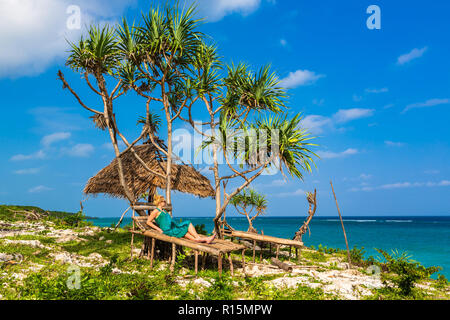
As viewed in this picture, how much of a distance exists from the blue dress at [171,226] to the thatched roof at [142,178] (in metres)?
3.05

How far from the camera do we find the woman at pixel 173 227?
679 centimetres

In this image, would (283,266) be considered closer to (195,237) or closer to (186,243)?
(195,237)

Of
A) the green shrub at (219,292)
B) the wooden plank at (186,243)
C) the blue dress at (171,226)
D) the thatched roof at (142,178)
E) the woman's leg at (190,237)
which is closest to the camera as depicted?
the green shrub at (219,292)

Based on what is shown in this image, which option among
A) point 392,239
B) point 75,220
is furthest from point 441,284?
point 392,239

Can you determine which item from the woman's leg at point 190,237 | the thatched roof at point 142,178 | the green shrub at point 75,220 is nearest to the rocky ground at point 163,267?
the woman's leg at point 190,237

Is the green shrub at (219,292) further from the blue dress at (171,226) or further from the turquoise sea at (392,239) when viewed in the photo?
the turquoise sea at (392,239)

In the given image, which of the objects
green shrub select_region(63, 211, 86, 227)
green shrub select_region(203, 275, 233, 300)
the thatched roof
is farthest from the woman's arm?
green shrub select_region(63, 211, 86, 227)

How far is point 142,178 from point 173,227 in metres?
3.59

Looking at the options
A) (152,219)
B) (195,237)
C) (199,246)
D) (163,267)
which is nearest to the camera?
(199,246)

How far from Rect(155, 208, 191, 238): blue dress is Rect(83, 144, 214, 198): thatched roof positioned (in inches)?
120

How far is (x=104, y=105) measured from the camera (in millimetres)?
8734

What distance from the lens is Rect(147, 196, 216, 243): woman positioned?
22.3 ft

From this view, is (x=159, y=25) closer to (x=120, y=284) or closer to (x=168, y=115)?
(x=168, y=115)

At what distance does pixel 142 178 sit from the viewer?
33.2 feet
